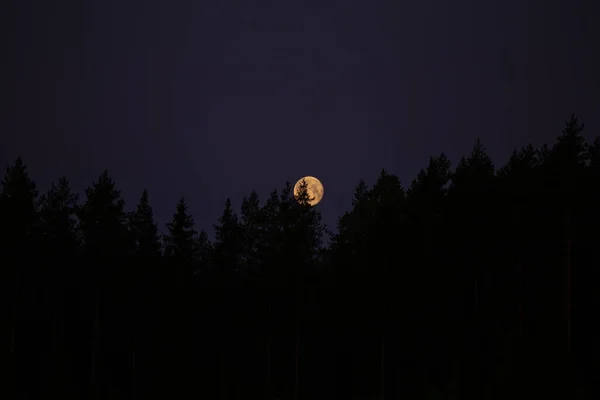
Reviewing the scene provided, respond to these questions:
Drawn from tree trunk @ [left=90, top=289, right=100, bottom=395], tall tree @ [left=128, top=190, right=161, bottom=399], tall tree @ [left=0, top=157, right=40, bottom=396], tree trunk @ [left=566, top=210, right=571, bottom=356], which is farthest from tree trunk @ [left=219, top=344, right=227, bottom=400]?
tree trunk @ [left=566, top=210, right=571, bottom=356]

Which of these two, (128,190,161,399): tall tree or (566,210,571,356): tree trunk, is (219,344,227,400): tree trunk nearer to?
(128,190,161,399): tall tree

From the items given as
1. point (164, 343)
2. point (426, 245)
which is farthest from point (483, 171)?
point (164, 343)

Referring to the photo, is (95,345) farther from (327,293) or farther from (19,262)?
(327,293)

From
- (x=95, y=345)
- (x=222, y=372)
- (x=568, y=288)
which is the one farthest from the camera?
(x=222, y=372)

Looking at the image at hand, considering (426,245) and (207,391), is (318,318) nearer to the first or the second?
(426,245)

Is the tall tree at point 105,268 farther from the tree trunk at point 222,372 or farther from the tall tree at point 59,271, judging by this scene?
the tree trunk at point 222,372

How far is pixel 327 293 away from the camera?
43531 mm

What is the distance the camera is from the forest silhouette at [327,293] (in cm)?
3244

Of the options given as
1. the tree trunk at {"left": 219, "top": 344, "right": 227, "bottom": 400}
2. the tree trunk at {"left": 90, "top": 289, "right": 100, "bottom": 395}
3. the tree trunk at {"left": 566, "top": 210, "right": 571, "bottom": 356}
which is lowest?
the tree trunk at {"left": 219, "top": 344, "right": 227, "bottom": 400}

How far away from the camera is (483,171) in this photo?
41.3 meters

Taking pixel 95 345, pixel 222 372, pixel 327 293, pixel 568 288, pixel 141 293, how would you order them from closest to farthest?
pixel 568 288 < pixel 95 345 < pixel 327 293 < pixel 141 293 < pixel 222 372

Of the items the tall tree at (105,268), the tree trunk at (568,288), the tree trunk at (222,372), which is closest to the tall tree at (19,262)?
the tall tree at (105,268)

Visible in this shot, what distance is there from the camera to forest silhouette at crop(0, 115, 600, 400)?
106 ft

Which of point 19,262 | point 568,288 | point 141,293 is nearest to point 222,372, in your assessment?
point 141,293
